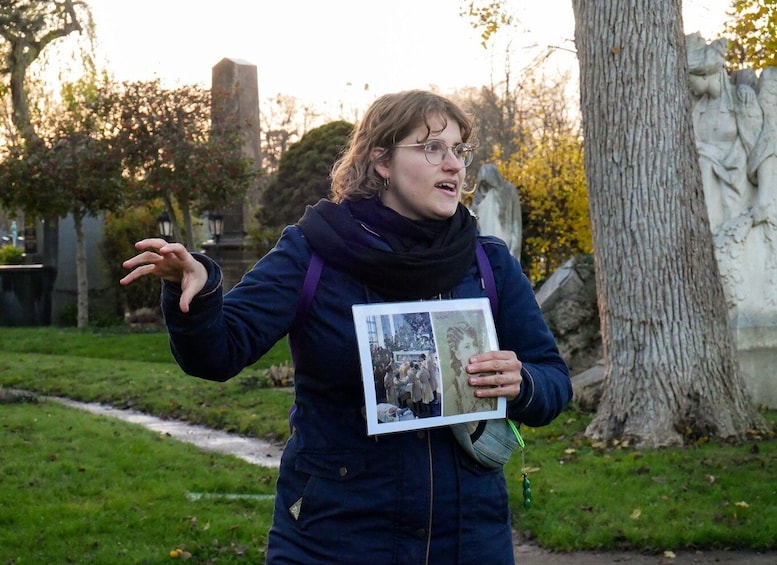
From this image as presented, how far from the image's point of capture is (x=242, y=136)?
85.4 feet

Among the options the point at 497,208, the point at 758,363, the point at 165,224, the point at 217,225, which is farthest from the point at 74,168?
the point at 758,363

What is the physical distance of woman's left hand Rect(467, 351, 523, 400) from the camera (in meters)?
2.52

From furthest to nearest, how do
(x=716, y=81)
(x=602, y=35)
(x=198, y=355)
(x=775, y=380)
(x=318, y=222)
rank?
(x=716, y=81)
(x=775, y=380)
(x=602, y=35)
(x=318, y=222)
(x=198, y=355)

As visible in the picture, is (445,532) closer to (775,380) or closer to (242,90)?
(775,380)

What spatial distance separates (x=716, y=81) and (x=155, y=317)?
56.4 feet

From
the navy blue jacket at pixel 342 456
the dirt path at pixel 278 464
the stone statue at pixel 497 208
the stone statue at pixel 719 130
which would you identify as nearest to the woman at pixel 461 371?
the navy blue jacket at pixel 342 456

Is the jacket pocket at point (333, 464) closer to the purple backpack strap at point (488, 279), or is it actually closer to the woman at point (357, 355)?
the woman at point (357, 355)

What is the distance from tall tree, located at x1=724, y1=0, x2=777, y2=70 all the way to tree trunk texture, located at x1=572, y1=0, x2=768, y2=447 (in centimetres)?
979

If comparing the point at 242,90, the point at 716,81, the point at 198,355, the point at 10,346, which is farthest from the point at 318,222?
the point at 242,90

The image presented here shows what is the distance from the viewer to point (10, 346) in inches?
834

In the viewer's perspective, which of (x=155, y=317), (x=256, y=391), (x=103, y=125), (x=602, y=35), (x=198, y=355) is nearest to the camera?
(x=198, y=355)

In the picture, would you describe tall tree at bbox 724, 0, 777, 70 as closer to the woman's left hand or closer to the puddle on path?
the puddle on path

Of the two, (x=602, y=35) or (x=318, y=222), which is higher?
(x=602, y=35)

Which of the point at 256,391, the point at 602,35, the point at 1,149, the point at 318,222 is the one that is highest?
the point at 1,149
